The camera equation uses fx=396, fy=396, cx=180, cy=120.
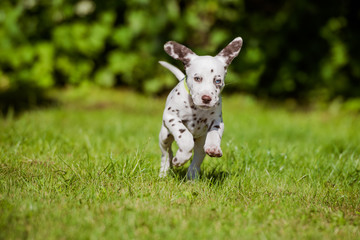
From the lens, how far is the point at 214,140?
2.72m

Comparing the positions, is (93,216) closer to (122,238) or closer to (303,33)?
(122,238)

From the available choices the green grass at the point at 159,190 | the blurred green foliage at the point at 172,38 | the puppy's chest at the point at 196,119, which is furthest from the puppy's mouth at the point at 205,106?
the blurred green foliage at the point at 172,38

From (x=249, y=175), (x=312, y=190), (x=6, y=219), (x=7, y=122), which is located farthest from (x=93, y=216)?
(x=7, y=122)

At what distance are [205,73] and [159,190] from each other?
2.88ft

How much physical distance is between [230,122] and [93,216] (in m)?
3.69

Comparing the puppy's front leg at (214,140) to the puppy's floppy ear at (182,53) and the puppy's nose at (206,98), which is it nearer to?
the puppy's nose at (206,98)

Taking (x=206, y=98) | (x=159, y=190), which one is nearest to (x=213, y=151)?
(x=206, y=98)

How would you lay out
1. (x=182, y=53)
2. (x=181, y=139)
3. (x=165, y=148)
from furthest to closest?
(x=165, y=148), (x=182, y=53), (x=181, y=139)

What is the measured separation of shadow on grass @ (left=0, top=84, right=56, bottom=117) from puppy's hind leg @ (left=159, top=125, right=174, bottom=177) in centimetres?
367

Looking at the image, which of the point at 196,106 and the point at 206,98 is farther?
the point at 196,106

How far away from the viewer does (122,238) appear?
2121 millimetres

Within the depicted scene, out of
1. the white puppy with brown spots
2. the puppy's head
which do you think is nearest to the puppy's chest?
the white puppy with brown spots

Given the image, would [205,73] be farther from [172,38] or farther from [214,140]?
[172,38]

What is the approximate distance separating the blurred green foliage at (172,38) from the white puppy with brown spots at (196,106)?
372cm
